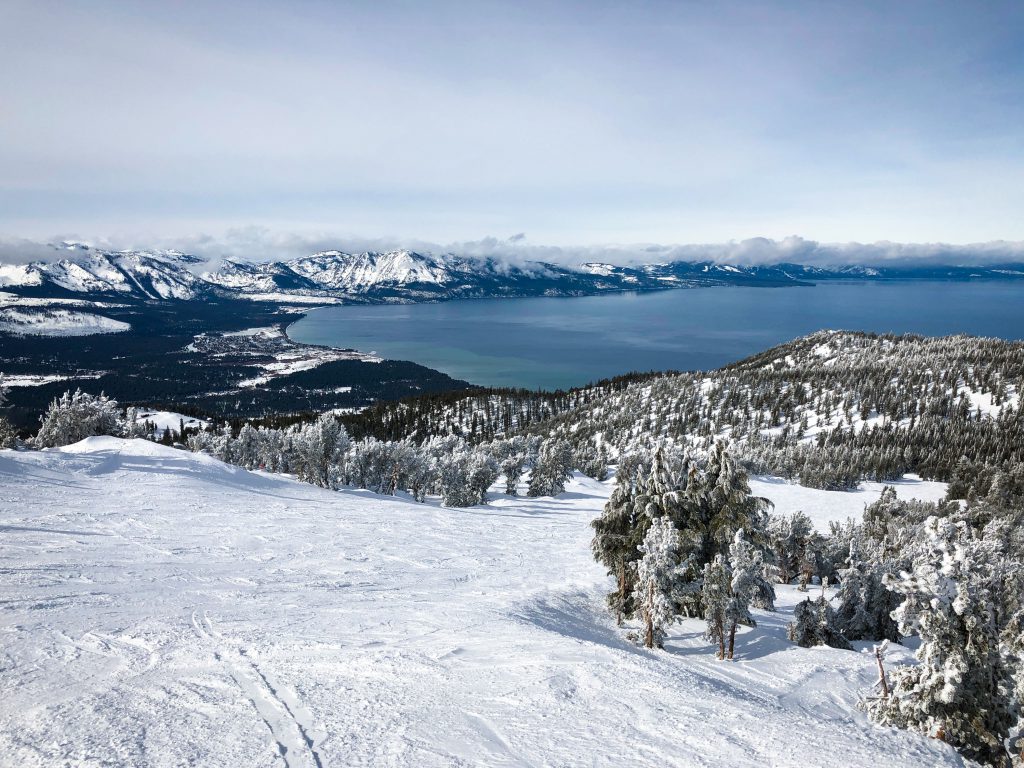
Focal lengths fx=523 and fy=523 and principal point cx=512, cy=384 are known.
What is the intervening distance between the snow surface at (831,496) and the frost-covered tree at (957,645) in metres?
63.6

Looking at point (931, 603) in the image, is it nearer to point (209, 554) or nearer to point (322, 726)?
point (322, 726)

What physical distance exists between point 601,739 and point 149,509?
36573 mm

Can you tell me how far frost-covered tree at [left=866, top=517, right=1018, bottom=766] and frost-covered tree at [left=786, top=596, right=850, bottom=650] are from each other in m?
13.1

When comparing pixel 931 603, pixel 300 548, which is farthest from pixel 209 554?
pixel 931 603

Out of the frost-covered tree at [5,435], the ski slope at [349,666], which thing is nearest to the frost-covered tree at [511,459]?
the ski slope at [349,666]

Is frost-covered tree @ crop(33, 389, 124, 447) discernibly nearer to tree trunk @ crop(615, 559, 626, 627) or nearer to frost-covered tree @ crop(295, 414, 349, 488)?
frost-covered tree @ crop(295, 414, 349, 488)

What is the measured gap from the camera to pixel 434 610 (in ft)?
79.9

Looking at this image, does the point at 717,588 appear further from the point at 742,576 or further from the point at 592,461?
the point at 592,461

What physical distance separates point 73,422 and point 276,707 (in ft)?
286

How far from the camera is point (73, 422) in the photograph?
77562mm

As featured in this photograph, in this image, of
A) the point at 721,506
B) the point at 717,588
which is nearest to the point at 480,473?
the point at 721,506

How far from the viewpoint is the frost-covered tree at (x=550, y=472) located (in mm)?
89375

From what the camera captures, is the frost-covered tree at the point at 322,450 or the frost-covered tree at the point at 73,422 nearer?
the frost-covered tree at the point at 322,450

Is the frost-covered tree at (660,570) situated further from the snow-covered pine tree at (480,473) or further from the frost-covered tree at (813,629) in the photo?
the snow-covered pine tree at (480,473)
